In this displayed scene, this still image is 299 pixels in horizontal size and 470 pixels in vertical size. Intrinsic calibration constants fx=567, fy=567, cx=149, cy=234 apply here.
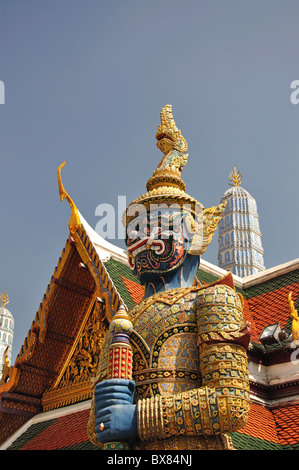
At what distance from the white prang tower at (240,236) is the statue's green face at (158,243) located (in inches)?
1480

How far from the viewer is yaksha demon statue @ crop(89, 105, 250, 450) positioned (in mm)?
3301

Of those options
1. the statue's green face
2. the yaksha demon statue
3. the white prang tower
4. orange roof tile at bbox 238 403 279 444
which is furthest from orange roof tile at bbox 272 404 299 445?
the white prang tower

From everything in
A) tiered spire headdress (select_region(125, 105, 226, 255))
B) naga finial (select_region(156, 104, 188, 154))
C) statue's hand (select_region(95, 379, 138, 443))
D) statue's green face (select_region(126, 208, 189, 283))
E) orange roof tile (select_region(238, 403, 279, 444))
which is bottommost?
statue's hand (select_region(95, 379, 138, 443))

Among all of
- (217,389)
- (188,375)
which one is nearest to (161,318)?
(188,375)

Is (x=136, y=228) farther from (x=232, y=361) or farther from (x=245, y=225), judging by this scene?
(x=245, y=225)

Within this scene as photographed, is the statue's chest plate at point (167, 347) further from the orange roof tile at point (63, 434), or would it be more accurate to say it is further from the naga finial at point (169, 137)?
the orange roof tile at point (63, 434)

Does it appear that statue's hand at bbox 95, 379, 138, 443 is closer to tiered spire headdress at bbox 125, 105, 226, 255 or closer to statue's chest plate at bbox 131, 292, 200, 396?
statue's chest plate at bbox 131, 292, 200, 396

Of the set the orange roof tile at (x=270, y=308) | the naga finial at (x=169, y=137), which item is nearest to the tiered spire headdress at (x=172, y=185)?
the naga finial at (x=169, y=137)

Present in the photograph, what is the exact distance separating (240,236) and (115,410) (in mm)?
40326

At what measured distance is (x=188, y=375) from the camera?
3604 millimetres

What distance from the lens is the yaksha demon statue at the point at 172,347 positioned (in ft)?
10.8

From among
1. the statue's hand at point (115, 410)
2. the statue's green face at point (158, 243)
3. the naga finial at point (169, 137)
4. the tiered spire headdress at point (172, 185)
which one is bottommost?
the statue's hand at point (115, 410)

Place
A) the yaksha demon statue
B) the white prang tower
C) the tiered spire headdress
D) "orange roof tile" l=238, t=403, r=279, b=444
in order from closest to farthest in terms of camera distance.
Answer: the yaksha demon statue < the tiered spire headdress < "orange roof tile" l=238, t=403, r=279, b=444 < the white prang tower
